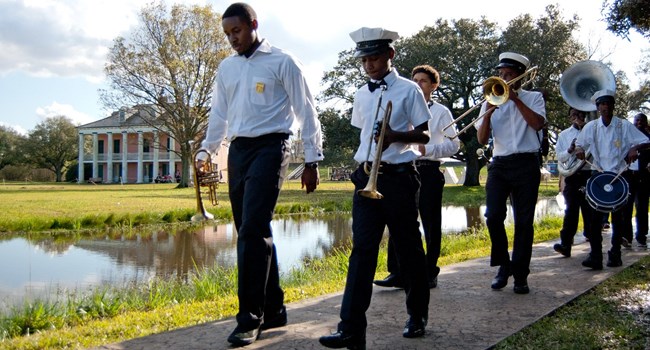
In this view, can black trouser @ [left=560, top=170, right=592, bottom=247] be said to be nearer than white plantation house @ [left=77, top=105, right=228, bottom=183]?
Yes

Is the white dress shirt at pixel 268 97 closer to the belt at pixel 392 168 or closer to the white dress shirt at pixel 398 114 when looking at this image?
the white dress shirt at pixel 398 114

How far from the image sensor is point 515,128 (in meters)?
5.97

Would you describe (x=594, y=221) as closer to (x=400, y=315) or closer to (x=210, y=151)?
(x=400, y=315)

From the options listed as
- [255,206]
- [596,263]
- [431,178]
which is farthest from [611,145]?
[255,206]

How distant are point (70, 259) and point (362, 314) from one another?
26.5 ft

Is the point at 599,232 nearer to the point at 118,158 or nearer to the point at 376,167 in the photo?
the point at 376,167

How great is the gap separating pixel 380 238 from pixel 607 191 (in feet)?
14.3

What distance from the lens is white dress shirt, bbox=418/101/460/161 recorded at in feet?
20.1

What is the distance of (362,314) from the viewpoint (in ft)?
12.6

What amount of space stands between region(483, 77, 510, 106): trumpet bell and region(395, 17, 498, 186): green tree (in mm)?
32533

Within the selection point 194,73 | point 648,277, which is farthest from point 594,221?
point 194,73

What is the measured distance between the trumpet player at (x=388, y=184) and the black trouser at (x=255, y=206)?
0.59 metres

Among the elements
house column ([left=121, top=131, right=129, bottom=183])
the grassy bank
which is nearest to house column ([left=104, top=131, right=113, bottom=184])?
house column ([left=121, top=131, right=129, bottom=183])

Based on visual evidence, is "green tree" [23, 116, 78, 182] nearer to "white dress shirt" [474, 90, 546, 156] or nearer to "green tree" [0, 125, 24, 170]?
"green tree" [0, 125, 24, 170]
